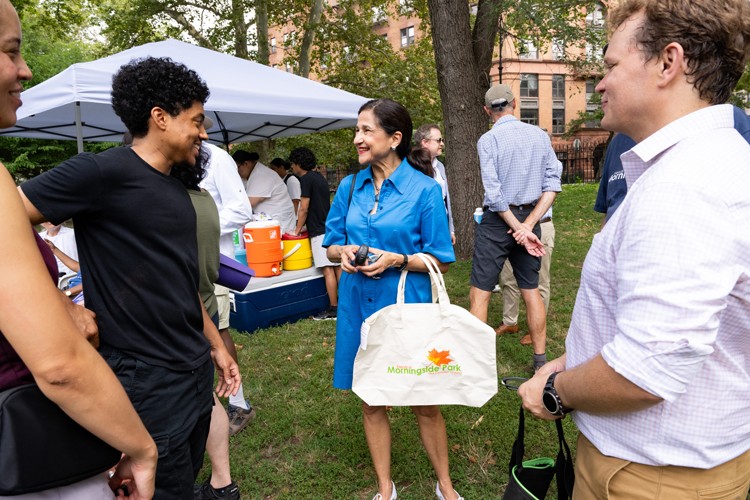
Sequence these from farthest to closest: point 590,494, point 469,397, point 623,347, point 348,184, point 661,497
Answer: point 348,184, point 469,397, point 590,494, point 661,497, point 623,347

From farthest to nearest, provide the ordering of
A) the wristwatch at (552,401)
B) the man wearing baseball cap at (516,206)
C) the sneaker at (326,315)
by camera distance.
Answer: the sneaker at (326,315) < the man wearing baseball cap at (516,206) < the wristwatch at (552,401)

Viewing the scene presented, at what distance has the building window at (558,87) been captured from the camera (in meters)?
45.0

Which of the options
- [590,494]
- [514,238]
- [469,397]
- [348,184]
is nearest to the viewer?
[590,494]

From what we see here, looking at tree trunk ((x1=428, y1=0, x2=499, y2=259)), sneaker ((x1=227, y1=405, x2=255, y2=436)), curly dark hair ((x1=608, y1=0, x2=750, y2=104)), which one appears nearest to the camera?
curly dark hair ((x1=608, y1=0, x2=750, y2=104))

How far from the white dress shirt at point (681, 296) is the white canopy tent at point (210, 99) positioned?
4242mm

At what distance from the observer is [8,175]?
0.91 m

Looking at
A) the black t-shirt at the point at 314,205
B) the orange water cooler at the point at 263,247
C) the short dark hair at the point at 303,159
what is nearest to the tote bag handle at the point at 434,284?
the orange water cooler at the point at 263,247

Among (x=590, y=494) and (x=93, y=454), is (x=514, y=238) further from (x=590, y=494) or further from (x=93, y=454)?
(x=93, y=454)

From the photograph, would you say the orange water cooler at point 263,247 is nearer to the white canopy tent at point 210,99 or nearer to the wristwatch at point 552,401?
the white canopy tent at point 210,99

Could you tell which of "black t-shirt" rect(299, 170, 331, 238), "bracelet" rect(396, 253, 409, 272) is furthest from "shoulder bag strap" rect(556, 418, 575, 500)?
"black t-shirt" rect(299, 170, 331, 238)

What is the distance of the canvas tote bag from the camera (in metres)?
2.12

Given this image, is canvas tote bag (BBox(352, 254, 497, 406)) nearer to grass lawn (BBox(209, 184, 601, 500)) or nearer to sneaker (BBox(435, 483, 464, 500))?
sneaker (BBox(435, 483, 464, 500))

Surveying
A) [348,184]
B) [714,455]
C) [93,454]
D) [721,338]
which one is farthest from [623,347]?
[348,184]

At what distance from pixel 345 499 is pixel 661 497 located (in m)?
2.03
